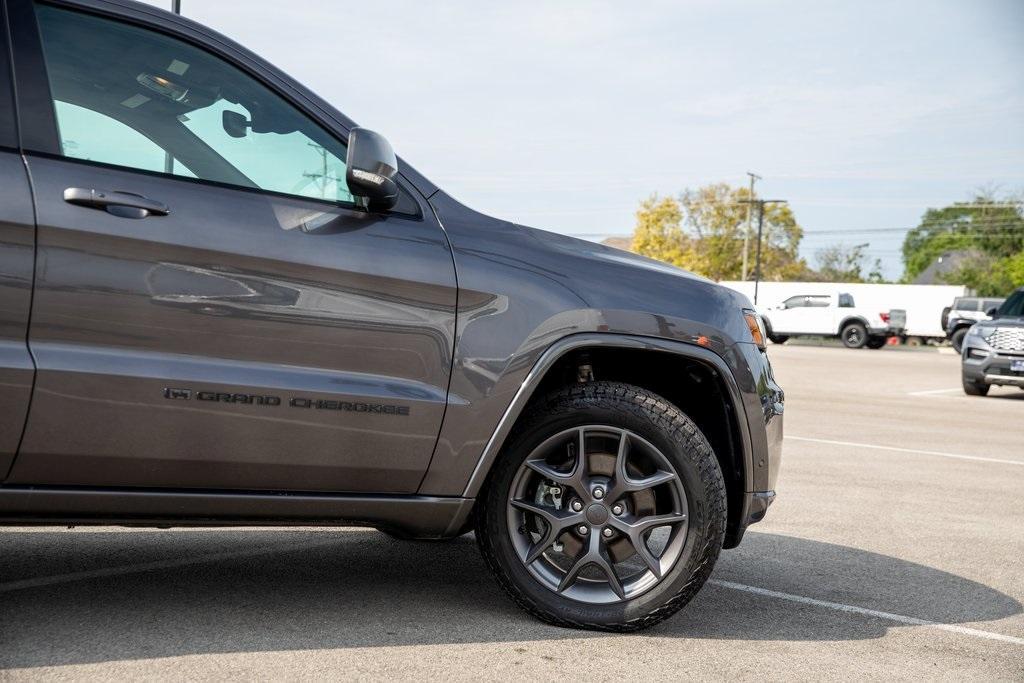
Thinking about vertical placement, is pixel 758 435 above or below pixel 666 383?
below

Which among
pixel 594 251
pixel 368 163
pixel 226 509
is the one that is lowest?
pixel 226 509

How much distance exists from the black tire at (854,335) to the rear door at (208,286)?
3619cm

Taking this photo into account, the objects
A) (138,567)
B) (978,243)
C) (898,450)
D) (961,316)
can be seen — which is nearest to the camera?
(138,567)

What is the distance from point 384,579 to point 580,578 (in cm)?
96

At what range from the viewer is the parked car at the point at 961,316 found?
106 feet

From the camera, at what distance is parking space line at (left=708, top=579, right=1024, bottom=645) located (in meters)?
4.02

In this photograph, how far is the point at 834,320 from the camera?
3847 cm

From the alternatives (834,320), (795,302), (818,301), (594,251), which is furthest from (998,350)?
(795,302)

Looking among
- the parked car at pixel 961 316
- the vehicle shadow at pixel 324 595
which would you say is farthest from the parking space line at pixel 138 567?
the parked car at pixel 961 316

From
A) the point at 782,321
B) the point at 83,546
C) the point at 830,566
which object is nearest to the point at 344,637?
the point at 83,546

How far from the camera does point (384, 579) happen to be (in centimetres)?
446

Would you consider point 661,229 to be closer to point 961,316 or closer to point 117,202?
point 961,316

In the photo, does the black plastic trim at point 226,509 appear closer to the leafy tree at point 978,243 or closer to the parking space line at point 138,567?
the parking space line at point 138,567

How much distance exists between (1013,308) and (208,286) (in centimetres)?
1561
